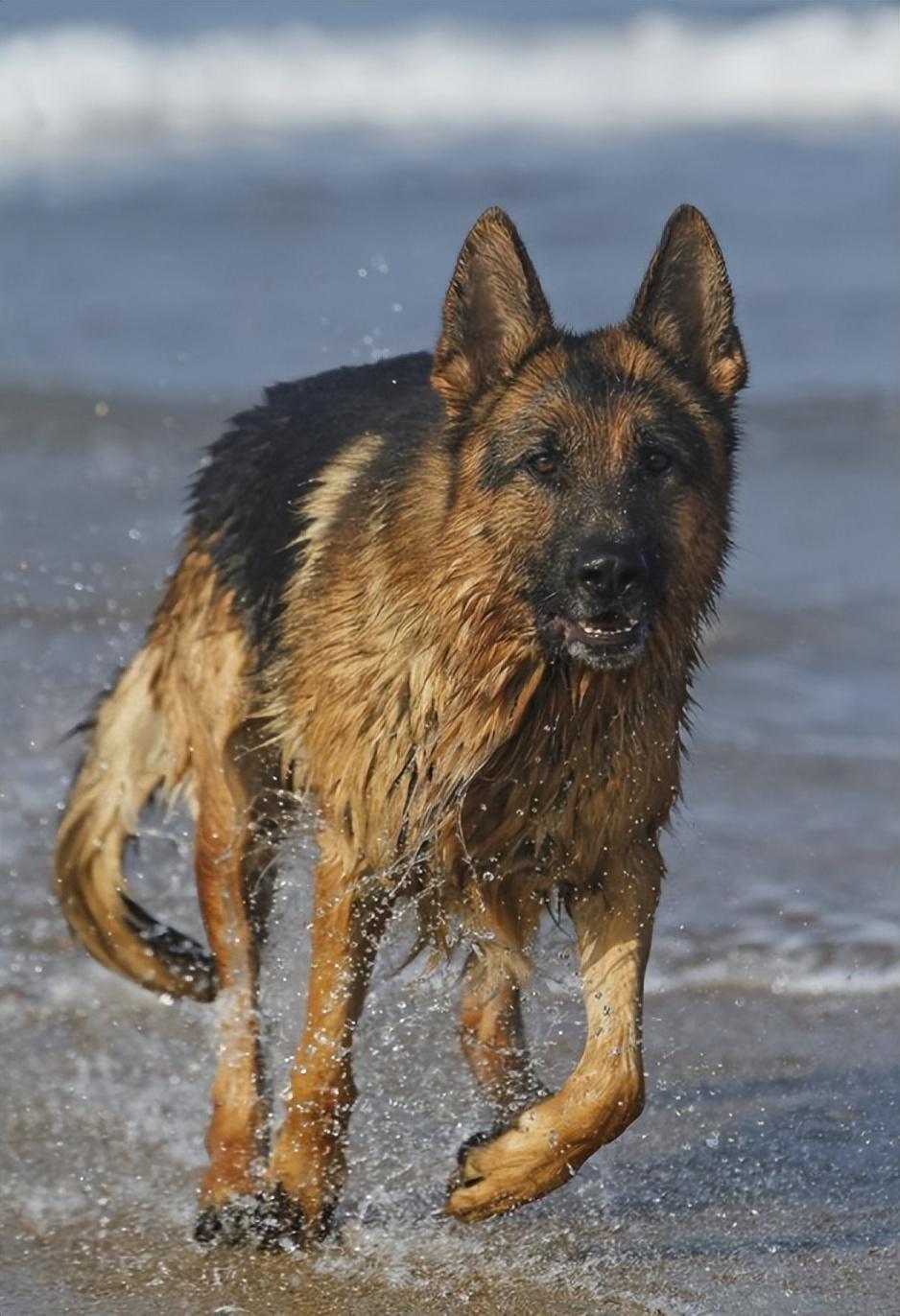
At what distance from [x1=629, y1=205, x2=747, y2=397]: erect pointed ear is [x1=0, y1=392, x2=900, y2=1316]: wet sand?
4.23 ft

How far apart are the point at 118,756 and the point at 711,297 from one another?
7.13 ft

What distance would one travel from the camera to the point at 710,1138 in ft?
16.6

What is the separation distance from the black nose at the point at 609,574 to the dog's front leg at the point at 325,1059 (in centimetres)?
95

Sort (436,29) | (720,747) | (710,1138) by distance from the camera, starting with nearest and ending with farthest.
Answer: (710,1138) → (720,747) → (436,29)

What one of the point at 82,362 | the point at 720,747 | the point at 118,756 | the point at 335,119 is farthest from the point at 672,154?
the point at 118,756

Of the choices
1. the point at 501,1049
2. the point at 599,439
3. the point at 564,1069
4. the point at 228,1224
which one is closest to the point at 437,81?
the point at 564,1069

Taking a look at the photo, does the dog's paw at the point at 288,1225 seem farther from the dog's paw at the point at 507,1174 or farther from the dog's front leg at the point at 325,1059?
the dog's paw at the point at 507,1174

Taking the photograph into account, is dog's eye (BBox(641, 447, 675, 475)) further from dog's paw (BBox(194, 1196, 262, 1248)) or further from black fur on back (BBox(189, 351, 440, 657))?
dog's paw (BBox(194, 1196, 262, 1248))

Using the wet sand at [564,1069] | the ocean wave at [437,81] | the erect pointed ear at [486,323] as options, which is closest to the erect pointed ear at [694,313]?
the erect pointed ear at [486,323]

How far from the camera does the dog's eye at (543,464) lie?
4.12 meters

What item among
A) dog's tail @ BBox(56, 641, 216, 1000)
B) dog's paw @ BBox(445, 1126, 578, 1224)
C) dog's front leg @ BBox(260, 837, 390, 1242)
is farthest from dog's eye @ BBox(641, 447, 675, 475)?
dog's tail @ BBox(56, 641, 216, 1000)

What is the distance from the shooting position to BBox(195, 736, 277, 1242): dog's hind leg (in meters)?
4.89

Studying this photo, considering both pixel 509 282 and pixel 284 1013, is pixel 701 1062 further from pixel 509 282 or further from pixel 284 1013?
pixel 509 282

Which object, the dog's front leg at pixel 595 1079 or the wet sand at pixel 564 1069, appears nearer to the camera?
the dog's front leg at pixel 595 1079
